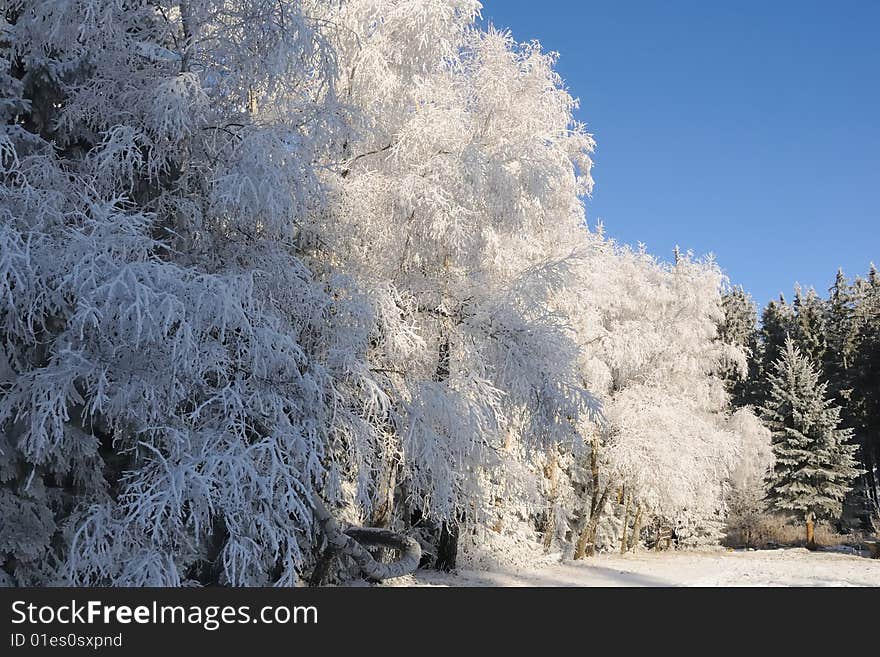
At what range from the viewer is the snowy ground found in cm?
1160

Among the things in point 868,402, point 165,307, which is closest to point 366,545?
point 165,307

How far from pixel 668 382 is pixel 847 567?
5597mm

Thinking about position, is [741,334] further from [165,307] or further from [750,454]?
[165,307]

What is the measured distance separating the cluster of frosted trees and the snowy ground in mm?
1118

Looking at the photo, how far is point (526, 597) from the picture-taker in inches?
224

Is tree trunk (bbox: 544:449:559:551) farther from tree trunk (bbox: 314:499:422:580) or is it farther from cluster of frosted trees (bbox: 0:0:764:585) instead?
tree trunk (bbox: 314:499:422:580)

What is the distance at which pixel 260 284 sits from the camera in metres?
6.64

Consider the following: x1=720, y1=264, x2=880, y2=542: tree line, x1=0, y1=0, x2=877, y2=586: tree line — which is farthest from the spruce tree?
x1=0, y1=0, x2=877, y2=586: tree line

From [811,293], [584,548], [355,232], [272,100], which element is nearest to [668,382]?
[584,548]

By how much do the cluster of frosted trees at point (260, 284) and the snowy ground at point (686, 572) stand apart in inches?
44.0

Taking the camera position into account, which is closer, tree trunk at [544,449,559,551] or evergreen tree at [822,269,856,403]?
tree trunk at [544,449,559,551]

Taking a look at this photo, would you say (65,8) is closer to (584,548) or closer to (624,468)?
(624,468)

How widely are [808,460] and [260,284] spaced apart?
2117 centimetres

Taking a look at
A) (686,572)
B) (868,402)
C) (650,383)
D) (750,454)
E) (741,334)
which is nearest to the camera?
(686,572)
